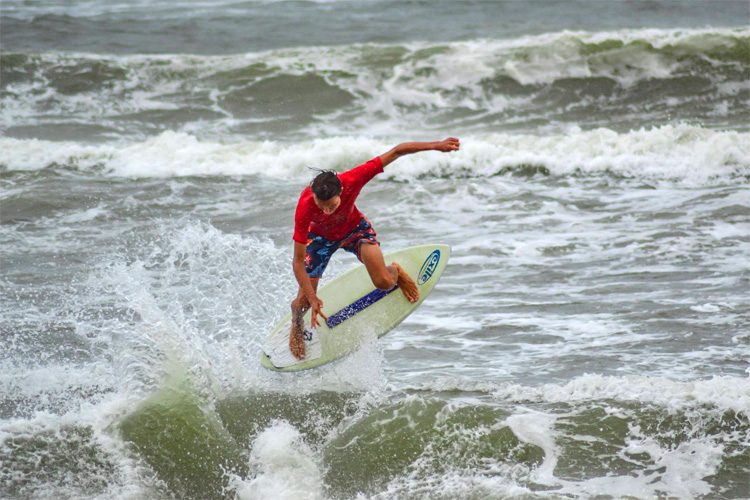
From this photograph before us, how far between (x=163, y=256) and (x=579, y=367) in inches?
203

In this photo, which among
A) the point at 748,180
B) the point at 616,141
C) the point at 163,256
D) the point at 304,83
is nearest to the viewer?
the point at 163,256

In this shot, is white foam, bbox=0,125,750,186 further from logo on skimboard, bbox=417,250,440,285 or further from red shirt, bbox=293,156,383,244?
red shirt, bbox=293,156,383,244

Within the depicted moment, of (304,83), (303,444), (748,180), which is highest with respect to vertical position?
(304,83)

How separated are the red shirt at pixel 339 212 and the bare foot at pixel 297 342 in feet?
2.70

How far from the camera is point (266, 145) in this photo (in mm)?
13742

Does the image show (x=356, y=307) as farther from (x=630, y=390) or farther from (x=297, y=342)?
(x=630, y=390)

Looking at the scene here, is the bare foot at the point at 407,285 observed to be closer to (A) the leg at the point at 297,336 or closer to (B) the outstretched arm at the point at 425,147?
(A) the leg at the point at 297,336

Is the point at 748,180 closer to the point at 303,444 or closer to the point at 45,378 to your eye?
the point at 303,444

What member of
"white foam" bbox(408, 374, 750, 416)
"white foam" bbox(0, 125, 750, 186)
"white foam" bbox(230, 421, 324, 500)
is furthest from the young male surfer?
"white foam" bbox(0, 125, 750, 186)

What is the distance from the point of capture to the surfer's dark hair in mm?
5000

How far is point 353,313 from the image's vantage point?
6.21 meters

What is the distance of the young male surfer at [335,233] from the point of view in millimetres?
5117

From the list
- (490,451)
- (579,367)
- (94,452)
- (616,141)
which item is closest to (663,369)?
(579,367)

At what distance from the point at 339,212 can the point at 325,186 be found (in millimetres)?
529
